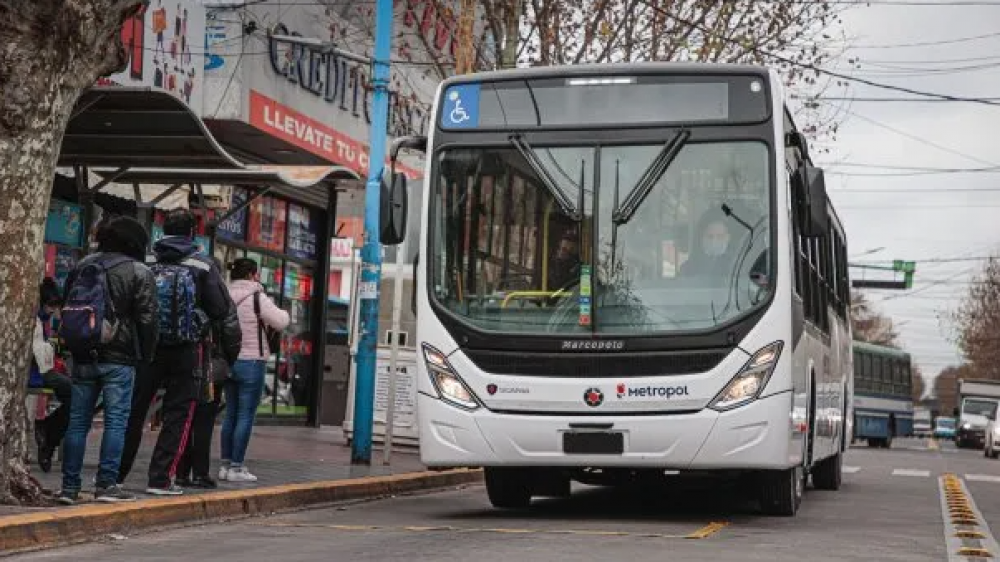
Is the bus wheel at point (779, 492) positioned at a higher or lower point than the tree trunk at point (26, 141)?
lower

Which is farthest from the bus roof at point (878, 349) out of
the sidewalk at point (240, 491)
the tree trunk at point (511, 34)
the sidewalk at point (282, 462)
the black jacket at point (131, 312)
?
the black jacket at point (131, 312)

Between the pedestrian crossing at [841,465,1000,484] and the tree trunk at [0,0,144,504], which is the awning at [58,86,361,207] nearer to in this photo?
the tree trunk at [0,0,144,504]

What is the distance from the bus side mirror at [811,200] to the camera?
12.4 meters

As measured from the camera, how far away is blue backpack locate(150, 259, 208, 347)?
1119cm

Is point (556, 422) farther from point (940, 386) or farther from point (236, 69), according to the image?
point (940, 386)

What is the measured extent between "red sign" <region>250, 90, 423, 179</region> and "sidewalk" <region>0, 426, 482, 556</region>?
4698mm

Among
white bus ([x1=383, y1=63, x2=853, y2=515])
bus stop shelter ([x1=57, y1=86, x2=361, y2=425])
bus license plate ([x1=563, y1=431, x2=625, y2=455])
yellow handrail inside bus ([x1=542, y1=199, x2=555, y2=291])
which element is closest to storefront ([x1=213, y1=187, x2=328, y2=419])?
bus stop shelter ([x1=57, y1=86, x2=361, y2=425])

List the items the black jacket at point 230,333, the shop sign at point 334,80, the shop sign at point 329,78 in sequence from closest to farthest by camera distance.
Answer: the black jacket at point 230,333
the shop sign at point 329,78
the shop sign at point 334,80

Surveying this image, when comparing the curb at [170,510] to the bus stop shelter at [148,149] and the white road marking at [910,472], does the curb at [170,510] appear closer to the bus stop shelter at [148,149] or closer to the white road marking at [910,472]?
the bus stop shelter at [148,149]

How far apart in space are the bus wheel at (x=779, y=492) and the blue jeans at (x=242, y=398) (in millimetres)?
3861

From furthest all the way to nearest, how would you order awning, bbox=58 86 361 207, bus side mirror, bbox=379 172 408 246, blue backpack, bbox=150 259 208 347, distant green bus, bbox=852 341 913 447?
distant green bus, bbox=852 341 913 447
awning, bbox=58 86 361 207
bus side mirror, bbox=379 172 408 246
blue backpack, bbox=150 259 208 347

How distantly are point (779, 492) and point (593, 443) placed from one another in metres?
2.01

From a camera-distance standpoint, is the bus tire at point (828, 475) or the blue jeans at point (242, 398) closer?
the blue jeans at point (242, 398)

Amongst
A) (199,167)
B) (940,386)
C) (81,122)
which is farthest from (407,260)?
(940,386)
